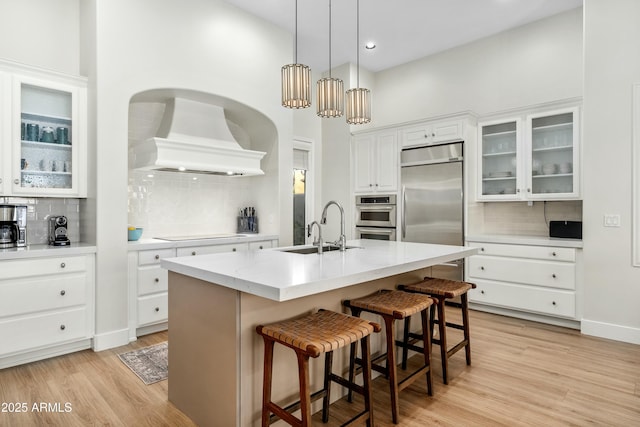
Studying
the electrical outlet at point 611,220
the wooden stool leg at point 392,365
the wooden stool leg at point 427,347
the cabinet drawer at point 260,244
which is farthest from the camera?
the cabinet drawer at point 260,244

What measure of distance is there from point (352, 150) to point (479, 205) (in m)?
1.94

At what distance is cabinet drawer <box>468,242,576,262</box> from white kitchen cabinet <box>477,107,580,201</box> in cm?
58

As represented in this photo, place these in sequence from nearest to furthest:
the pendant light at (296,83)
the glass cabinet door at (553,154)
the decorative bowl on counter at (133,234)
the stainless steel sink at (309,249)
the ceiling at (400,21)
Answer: the pendant light at (296,83)
the stainless steel sink at (309,249)
the decorative bowl on counter at (133,234)
the glass cabinet door at (553,154)
the ceiling at (400,21)

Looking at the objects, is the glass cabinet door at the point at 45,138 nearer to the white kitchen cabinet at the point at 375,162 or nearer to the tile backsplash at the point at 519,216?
the white kitchen cabinet at the point at 375,162

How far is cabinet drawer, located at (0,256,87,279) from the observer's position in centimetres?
→ 274

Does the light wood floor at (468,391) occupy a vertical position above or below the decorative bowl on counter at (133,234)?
below

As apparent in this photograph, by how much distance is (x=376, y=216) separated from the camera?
17.6 ft

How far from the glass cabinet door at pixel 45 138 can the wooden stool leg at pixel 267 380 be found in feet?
8.35

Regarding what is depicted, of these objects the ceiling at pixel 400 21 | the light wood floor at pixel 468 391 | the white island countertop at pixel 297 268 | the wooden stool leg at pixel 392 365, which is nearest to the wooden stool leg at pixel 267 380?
the white island countertop at pixel 297 268

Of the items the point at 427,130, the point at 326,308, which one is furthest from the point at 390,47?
the point at 326,308

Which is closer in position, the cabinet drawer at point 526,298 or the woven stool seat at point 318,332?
the woven stool seat at point 318,332

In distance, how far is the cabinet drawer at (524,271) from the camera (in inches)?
147

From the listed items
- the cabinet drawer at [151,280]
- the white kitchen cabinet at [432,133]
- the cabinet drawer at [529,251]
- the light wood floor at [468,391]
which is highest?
the white kitchen cabinet at [432,133]

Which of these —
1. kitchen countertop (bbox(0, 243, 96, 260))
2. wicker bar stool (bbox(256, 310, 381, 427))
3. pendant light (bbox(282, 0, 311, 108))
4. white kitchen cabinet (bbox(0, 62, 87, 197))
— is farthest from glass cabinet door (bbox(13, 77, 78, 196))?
wicker bar stool (bbox(256, 310, 381, 427))
